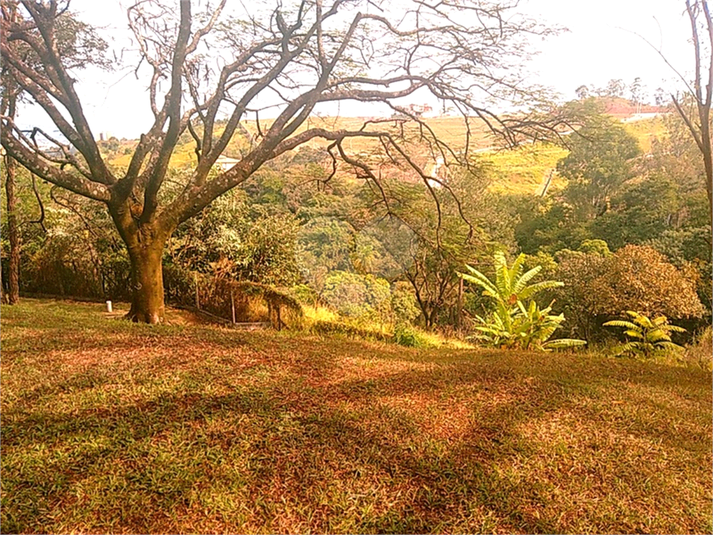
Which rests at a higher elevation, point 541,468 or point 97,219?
point 97,219

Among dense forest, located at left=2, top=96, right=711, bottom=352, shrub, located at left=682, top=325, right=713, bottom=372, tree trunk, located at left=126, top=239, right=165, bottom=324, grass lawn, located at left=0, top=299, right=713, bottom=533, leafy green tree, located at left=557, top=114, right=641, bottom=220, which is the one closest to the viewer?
grass lawn, located at left=0, top=299, right=713, bottom=533

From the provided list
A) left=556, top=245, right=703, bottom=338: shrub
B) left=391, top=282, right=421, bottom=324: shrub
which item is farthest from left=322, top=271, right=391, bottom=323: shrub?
left=556, top=245, right=703, bottom=338: shrub

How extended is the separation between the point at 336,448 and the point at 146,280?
14.5 feet

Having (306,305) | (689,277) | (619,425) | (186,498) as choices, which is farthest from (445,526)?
(689,277)

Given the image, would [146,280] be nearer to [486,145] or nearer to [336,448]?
[336,448]

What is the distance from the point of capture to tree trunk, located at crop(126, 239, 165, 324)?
17.6ft

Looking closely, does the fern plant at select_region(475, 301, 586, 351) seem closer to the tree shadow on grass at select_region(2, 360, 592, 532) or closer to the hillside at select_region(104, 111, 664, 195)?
the hillside at select_region(104, 111, 664, 195)

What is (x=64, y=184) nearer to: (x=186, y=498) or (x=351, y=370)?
(x=351, y=370)

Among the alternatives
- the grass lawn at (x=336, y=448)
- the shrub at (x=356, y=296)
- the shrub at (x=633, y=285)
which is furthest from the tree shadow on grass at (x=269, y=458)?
the shrub at (x=633, y=285)

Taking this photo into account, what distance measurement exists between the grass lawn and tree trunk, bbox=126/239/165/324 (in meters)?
2.14

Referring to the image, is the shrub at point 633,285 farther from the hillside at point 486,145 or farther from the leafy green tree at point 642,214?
the leafy green tree at point 642,214

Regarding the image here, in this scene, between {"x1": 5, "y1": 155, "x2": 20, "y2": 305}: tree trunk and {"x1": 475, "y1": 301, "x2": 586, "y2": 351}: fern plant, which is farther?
{"x1": 5, "y1": 155, "x2": 20, "y2": 305}: tree trunk

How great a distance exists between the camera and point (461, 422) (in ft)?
7.47

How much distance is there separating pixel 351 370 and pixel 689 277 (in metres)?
11.2
